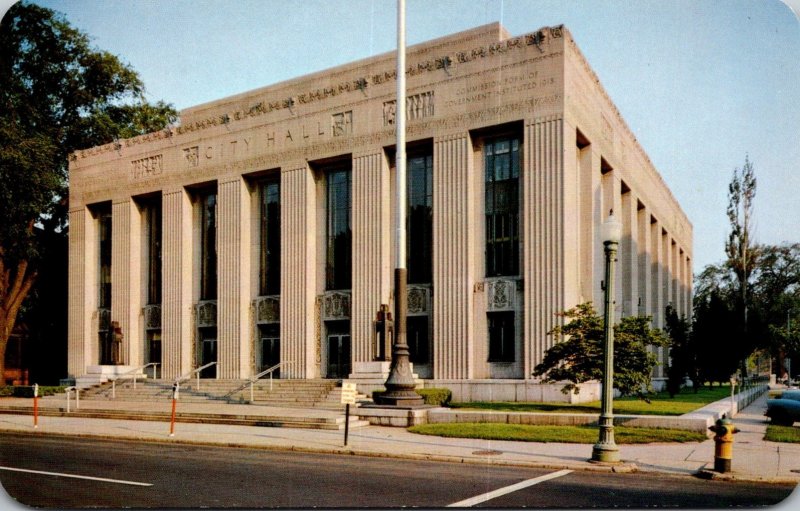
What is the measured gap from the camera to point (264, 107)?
3784 cm

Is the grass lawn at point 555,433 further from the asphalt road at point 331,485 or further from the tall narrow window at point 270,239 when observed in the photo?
the tall narrow window at point 270,239

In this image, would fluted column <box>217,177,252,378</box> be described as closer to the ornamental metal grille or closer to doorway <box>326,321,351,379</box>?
doorway <box>326,321,351,379</box>

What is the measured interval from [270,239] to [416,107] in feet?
35.2

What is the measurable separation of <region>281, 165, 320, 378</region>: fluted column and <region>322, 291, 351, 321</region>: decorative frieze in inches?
22.6

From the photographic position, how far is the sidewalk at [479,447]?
46.2 feet

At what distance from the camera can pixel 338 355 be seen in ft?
117

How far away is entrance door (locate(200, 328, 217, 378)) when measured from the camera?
39.3m

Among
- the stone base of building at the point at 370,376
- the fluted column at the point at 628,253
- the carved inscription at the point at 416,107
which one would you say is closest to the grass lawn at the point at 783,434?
the stone base of building at the point at 370,376

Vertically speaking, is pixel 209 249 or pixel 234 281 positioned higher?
pixel 209 249

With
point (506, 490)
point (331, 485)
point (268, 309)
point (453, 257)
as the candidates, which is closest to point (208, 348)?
point (268, 309)

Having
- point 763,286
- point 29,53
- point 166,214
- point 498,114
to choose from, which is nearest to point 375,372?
point 498,114

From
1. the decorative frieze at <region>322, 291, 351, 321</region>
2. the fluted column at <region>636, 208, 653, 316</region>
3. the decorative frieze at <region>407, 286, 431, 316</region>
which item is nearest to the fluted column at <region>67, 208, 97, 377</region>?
the decorative frieze at <region>322, 291, 351, 321</region>

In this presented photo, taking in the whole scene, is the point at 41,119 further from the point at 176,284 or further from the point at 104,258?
the point at 176,284

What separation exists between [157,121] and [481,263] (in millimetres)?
29621
